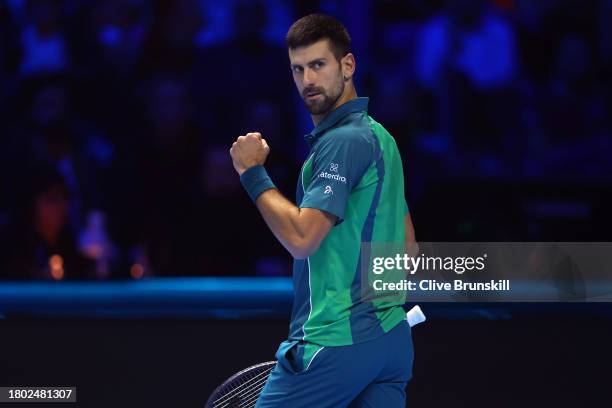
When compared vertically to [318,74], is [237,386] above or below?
below

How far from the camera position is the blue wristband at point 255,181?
6.91 ft

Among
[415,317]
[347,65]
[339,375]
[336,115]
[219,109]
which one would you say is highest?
[219,109]

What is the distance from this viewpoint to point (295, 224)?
205 cm

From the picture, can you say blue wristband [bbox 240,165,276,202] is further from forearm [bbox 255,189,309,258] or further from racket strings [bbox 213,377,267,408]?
racket strings [bbox 213,377,267,408]

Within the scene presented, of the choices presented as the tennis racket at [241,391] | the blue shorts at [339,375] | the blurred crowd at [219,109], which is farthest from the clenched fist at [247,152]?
the blurred crowd at [219,109]

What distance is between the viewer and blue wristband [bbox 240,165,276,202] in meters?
2.11

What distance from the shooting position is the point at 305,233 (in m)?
2.05

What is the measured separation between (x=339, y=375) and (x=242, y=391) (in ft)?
2.06

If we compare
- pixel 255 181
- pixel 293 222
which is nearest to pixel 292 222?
pixel 293 222

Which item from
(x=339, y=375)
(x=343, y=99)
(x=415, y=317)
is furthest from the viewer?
(x=415, y=317)

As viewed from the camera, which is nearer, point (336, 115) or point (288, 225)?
point (288, 225)

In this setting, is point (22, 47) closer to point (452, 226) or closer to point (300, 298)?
point (452, 226)

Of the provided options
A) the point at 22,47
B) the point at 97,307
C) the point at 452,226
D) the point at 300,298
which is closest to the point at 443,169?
the point at 452,226

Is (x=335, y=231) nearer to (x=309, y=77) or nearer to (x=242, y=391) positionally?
(x=309, y=77)
